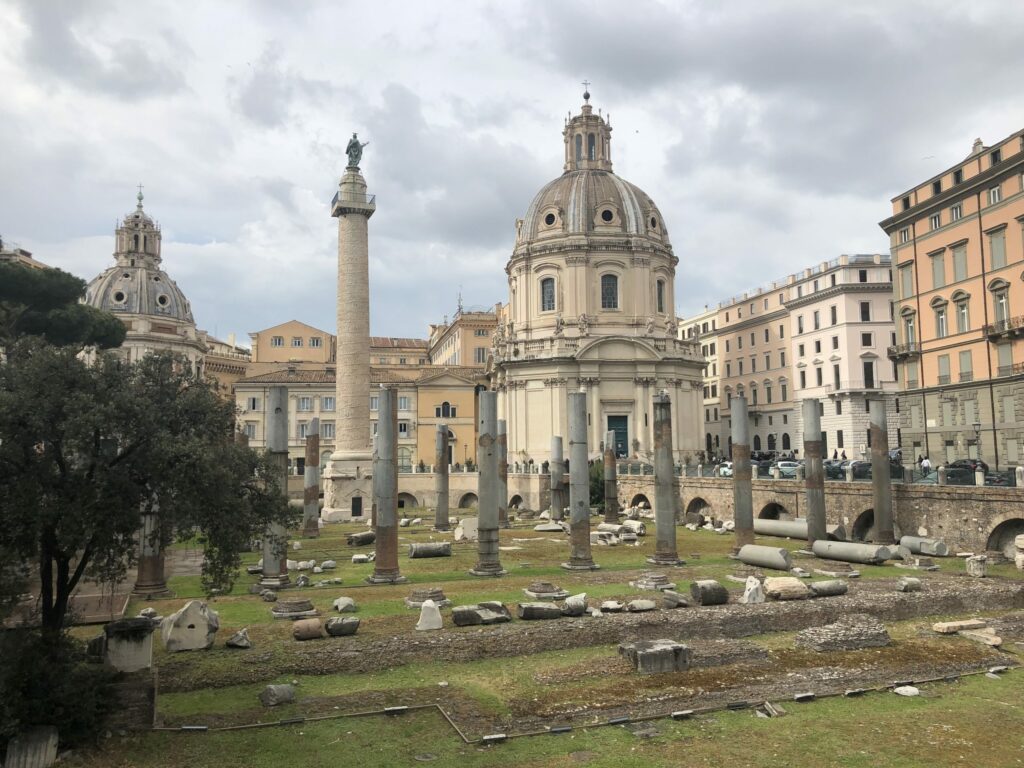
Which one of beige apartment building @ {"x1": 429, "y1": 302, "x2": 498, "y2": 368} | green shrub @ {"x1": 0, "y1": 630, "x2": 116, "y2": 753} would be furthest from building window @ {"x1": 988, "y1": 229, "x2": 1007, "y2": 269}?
beige apartment building @ {"x1": 429, "y1": 302, "x2": 498, "y2": 368}

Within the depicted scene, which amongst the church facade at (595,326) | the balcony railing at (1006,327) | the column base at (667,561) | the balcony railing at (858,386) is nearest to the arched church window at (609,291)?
the church facade at (595,326)

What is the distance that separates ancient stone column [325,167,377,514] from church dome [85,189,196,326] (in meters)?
39.4

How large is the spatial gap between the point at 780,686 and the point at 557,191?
5185cm

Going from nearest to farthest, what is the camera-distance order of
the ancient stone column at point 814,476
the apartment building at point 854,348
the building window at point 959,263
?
the ancient stone column at point 814,476
the building window at point 959,263
the apartment building at point 854,348

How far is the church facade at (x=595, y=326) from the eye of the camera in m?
56.0

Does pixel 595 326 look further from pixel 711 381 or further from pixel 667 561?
pixel 667 561

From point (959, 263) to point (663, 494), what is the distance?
21365mm

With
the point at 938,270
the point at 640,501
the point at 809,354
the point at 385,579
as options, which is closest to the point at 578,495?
the point at 385,579

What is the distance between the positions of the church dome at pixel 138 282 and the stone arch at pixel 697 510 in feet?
185

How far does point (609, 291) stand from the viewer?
58.8 m

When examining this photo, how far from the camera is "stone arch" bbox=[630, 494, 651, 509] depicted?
4362cm

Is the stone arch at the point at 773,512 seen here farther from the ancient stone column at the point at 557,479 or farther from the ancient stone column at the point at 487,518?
the ancient stone column at the point at 487,518

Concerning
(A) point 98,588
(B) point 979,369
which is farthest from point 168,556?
(B) point 979,369

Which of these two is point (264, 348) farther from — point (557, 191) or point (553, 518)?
point (553, 518)
